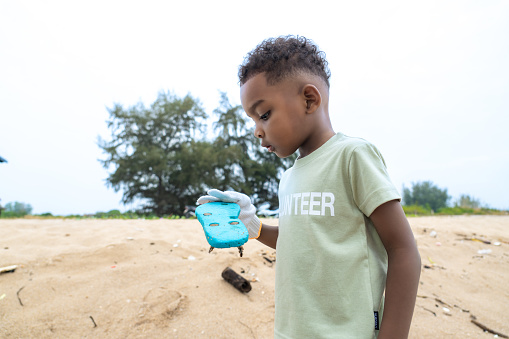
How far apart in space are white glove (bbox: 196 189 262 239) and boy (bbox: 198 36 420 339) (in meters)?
0.24

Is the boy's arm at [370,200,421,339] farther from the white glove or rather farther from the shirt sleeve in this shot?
the white glove

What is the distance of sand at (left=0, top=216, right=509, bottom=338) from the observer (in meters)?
1.90

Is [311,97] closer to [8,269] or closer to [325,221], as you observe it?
[325,221]

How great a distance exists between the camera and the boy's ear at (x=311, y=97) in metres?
1.06

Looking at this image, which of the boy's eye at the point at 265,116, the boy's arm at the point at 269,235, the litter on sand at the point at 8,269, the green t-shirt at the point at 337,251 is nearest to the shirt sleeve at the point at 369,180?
the green t-shirt at the point at 337,251

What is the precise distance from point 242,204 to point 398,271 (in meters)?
0.72

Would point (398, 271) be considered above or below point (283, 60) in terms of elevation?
below

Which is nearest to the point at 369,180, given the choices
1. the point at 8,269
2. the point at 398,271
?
the point at 398,271

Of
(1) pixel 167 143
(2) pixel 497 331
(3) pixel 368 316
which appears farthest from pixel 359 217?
(1) pixel 167 143

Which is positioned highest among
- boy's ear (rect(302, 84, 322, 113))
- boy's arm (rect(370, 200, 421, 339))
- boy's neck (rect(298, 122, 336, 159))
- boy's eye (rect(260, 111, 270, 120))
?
boy's ear (rect(302, 84, 322, 113))

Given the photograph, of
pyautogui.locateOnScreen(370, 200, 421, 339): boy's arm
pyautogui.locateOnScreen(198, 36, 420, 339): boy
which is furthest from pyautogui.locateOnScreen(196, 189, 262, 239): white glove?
pyautogui.locateOnScreen(370, 200, 421, 339): boy's arm

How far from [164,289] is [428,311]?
2027 millimetres

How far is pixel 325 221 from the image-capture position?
0.96 metres

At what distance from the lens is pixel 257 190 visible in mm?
17547
